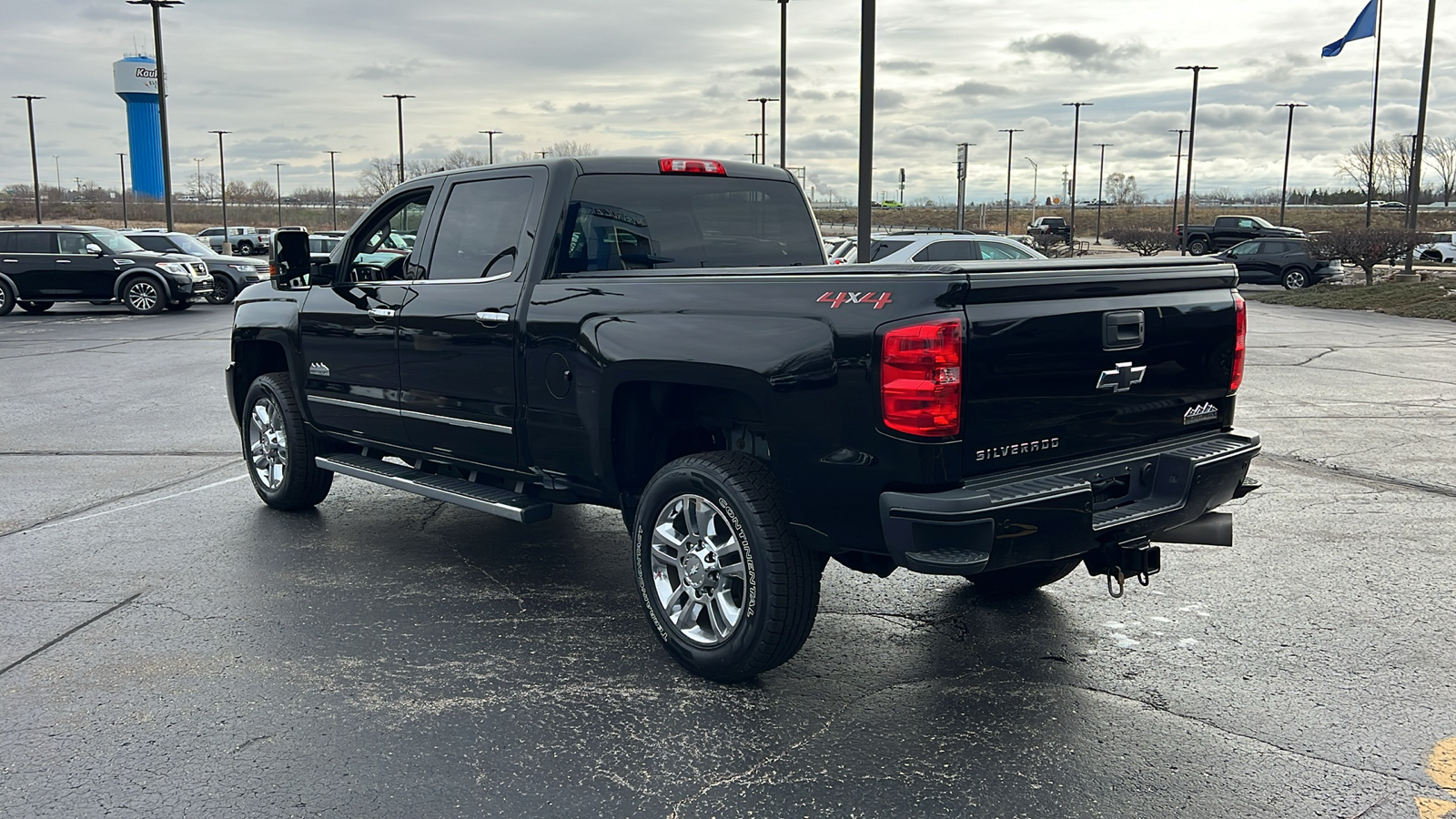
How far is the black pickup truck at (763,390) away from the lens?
11.9 feet

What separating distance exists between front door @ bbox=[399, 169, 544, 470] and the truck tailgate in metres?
2.18

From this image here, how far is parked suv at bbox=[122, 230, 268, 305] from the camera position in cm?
2686

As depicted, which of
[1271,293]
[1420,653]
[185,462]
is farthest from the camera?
[1271,293]

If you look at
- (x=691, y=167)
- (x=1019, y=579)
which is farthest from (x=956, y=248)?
(x=1019, y=579)

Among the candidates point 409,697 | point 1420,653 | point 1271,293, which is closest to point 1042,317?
point 1420,653

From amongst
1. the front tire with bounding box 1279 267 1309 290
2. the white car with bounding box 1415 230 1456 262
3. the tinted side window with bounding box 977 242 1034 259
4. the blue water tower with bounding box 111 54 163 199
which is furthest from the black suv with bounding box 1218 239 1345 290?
the blue water tower with bounding box 111 54 163 199

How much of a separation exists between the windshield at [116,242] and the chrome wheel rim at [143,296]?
0.74m

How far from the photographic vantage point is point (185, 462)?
28.3ft

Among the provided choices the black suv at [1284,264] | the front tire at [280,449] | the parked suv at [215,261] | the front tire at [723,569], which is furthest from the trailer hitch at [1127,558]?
the black suv at [1284,264]

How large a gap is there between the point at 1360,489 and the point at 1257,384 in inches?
213

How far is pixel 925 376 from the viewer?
3531mm

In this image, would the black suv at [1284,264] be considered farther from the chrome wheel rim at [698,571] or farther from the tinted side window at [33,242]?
the chrome wheel rim at [698,571]

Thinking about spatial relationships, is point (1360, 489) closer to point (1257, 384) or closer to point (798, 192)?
point (798, 192)

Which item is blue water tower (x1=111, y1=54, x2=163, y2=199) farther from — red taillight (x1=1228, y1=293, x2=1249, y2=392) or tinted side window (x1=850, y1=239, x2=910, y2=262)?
red taillight (x1=1228, y1=293, x2=1249, y2=392)
